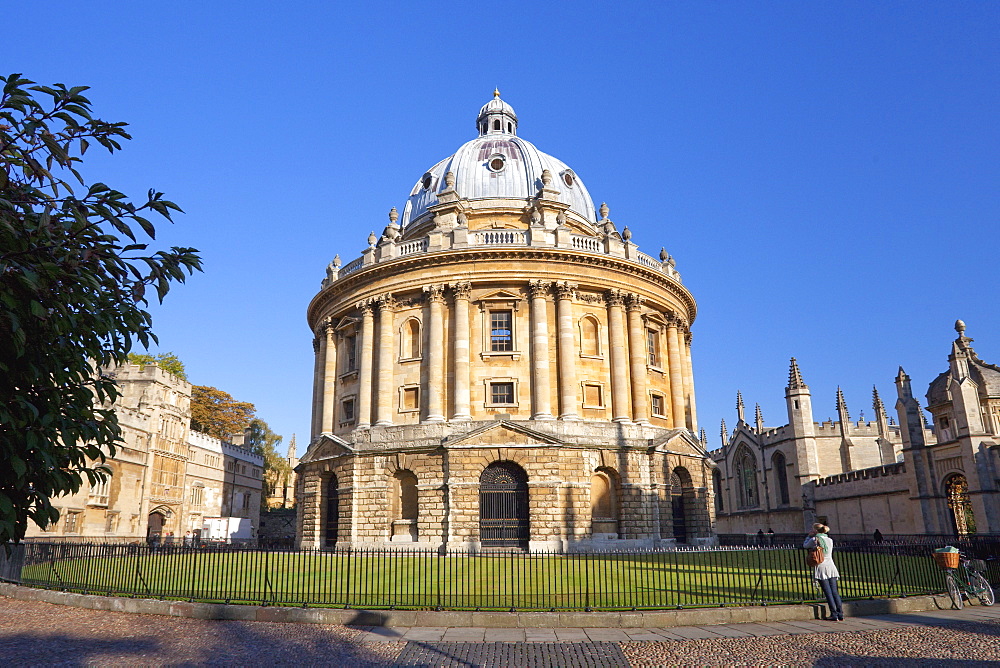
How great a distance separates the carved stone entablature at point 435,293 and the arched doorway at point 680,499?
1461 centimetres

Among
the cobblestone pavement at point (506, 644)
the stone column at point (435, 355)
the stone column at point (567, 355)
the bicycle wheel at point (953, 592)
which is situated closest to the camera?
the cobblestone pavement at point (506, 644)

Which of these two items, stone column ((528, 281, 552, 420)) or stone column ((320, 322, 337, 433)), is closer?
stone column ((528, 281, 552, 420))

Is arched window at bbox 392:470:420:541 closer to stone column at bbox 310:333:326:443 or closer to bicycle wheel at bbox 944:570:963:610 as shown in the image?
stone column at bbox 310:333:326:443

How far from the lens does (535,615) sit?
1330 cm

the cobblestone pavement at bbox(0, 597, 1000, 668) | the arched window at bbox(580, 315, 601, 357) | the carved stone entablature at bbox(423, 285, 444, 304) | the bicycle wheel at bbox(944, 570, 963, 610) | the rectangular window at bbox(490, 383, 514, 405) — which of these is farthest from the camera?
the arched window at bbox(580, 315, 601, 357)

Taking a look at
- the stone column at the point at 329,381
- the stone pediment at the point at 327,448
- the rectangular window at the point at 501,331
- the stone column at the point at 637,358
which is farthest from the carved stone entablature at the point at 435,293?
the stone column at the point at 637,358

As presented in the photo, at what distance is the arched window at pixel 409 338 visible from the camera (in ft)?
117

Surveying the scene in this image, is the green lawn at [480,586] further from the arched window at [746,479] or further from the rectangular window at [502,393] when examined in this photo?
the arched window at [746,479]

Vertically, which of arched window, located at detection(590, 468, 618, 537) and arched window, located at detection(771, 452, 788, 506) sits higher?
arched window, located at detection(771, 452, 788, 506)

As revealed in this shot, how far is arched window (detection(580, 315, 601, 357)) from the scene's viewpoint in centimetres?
3528

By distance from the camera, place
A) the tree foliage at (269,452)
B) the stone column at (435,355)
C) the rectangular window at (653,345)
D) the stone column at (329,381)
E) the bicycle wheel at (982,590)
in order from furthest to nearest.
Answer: the tree foliage at (269,452)
the rectangular window at (653,345)
the stone column at (329,381)
the stone column at (435,355)
the bicycle wheel at (982,590)

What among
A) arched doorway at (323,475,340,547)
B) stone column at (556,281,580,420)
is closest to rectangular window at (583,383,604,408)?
stone column at (556,281,580,420)

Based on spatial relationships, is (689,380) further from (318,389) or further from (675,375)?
(318,389)

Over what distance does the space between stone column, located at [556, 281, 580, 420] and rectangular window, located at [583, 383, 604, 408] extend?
798mm
